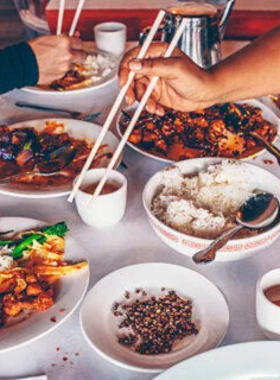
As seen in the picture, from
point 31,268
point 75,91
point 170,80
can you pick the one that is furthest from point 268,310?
point 75,91

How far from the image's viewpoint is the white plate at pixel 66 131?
1.29 metres

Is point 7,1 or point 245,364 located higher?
point 245,364

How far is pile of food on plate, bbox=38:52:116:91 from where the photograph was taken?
1857mm

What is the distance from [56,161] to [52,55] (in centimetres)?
49

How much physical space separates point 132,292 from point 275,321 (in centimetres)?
27

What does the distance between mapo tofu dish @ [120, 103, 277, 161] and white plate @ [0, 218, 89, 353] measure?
18.7 inches

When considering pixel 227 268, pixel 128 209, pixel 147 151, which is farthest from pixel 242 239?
pixel 147 151

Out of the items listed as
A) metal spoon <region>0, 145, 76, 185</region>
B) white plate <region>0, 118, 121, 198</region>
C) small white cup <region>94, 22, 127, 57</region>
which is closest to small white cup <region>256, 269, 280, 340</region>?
white plate <region>0, 118, 121, 198</region>

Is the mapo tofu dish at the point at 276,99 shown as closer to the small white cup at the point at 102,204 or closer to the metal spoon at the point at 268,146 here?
the metal spoon at the point at 268,146

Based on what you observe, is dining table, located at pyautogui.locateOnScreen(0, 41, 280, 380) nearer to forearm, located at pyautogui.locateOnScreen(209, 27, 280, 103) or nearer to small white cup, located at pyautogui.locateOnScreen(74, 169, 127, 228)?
small white cup, located at pyautogui.locateOnScreen(74, 169, 127, 228)

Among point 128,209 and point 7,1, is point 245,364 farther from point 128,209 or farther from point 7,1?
point 7,1

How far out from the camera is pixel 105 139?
1.51 m

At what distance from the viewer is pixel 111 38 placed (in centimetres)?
203

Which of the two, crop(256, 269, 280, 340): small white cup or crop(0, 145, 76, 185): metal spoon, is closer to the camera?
crop(256, 269, 280, 340): small white cup
